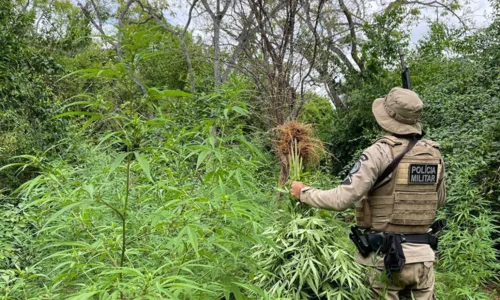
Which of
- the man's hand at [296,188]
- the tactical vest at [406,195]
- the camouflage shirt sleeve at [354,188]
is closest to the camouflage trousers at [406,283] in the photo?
the tactical vest at [406,195]

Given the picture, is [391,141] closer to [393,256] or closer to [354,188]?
[354,188]

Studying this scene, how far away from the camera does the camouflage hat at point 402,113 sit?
87.4 inches

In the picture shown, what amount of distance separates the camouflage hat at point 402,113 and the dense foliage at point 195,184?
586 millimetres

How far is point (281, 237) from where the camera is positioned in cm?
218

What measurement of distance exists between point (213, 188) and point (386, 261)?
106 cm

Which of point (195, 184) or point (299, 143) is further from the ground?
point (299, 143)

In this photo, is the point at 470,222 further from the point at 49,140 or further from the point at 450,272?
the point at 49,140

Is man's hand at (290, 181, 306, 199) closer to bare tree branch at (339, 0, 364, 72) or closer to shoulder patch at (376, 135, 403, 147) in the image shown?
shoulder patch at (376, 135, 403, 147)

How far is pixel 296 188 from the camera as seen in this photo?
7.13 ft

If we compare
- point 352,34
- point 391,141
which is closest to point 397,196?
point 391,141

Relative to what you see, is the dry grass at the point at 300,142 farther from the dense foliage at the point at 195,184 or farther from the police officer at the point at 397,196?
the police officer at the point at 397,196

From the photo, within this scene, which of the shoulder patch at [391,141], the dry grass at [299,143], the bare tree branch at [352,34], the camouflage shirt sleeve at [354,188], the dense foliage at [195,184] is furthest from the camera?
the bare tree branch at [352,34]

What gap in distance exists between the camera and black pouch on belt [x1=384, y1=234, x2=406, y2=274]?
2.08 m

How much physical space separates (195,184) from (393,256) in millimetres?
1251
